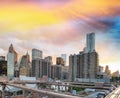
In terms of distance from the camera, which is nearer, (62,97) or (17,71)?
(62,97)

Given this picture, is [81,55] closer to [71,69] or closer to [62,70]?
[71,69]

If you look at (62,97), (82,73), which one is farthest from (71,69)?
(62,97)

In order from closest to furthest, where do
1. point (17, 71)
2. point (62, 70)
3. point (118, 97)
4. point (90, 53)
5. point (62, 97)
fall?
point (62, 97) → point (118, 97) → point (90, 53) → point (17, 71) → point (62, 70)

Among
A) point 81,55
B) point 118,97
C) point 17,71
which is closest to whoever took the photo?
point 118,97

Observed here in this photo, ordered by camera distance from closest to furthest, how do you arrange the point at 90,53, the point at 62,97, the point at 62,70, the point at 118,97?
the point at 62,97 → the point at 118,97 → the point at 90,53 → the point at 62,70

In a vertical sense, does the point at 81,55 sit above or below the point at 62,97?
above

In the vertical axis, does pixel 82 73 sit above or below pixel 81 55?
below

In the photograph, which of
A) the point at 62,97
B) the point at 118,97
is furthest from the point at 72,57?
the point at 62,97

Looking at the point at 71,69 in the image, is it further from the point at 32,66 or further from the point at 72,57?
the point at 32,66

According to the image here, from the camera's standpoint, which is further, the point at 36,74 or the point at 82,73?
the point at 36,74
